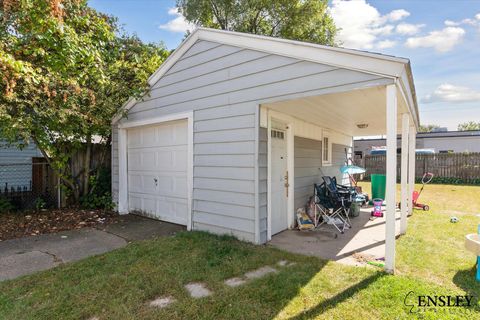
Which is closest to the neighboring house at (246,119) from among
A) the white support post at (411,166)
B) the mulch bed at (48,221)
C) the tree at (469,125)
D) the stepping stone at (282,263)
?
the stepping stone at (282,263)

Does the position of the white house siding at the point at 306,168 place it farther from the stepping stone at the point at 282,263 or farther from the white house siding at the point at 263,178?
the stepping stone at the point at 282,263

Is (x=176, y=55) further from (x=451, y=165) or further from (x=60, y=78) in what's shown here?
(x=451, y=165)

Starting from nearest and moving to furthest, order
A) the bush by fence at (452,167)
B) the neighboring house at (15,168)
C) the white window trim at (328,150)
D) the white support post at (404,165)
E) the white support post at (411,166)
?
the white support post at (404,165) < the white support post at (411,166) < the white window trim at (328,150) < the neighboring house at (15,168) < the bush by fence at (452,167)

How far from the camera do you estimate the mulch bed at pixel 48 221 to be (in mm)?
4921

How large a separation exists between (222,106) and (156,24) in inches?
227

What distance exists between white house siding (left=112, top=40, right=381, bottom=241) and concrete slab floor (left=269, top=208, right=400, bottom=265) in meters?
0.77

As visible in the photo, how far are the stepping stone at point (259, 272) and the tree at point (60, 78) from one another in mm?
4338

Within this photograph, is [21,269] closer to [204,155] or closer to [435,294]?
[204,155]

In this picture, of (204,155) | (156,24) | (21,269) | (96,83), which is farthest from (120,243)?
(156,24)

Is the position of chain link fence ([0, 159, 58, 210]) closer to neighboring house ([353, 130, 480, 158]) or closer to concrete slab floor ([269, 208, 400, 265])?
concrete slab floor ([269, 208, 400, 265])

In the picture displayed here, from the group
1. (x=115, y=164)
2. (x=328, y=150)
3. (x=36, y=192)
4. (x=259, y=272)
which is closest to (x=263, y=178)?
(x=259, y=272)

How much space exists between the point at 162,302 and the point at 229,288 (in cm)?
68

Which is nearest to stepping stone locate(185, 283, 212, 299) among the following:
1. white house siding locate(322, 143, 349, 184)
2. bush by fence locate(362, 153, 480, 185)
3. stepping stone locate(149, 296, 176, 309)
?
stepping stone locate(149, 296, 176, 309)

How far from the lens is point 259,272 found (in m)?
3.13
